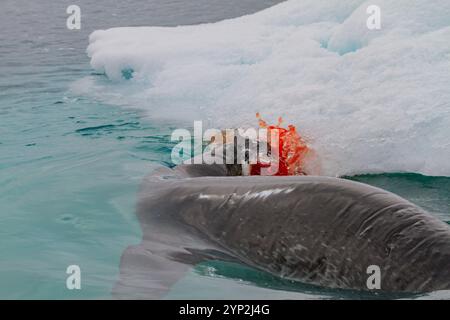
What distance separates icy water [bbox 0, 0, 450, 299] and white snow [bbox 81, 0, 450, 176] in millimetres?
401

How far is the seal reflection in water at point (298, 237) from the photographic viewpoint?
3.11 meters

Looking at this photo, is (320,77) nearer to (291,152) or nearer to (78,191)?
(291,152)

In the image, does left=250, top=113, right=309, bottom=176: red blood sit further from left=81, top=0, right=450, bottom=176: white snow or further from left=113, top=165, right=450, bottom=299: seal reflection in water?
left=113, top=165, right=450, bottom=299: seal reflection in water

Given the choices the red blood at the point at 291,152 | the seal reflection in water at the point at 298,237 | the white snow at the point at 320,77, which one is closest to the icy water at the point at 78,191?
the seal reflection in water at the point at 298,237

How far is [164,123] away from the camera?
8.54 metres

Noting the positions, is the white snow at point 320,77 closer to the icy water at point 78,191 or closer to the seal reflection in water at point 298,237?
the icy water at point 78,191

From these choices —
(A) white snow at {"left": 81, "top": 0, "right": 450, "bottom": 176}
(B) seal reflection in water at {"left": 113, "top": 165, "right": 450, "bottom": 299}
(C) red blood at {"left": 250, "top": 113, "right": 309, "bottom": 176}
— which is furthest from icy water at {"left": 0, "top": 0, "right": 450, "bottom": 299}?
(C) red blood at {"left": 250, "top": 113, "right": 309, "bottom": 176}

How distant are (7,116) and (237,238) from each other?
7.12 m

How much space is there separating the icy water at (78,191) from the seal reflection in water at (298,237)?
12cm

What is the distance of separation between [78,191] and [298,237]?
2720 mm

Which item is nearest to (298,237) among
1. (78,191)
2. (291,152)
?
(291,152)

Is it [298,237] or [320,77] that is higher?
[320,77]

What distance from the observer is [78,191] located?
18.3ft

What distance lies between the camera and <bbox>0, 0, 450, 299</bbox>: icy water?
11.2 ft
